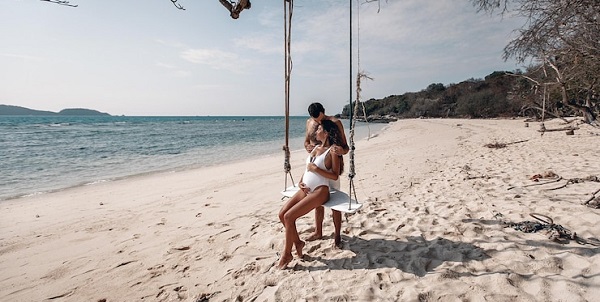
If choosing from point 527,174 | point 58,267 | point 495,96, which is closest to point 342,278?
point 58,267

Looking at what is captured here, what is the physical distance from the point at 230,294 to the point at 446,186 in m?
5.40

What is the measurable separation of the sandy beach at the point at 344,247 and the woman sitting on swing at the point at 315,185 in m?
0.33

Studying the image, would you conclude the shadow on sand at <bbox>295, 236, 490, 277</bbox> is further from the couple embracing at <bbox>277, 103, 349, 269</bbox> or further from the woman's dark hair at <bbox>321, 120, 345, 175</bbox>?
the woman's dark hair at <bbox>321, 120, 345, 175</bbox>

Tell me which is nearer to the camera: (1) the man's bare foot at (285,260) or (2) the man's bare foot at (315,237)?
(1) the man's bare foot at (285,260)

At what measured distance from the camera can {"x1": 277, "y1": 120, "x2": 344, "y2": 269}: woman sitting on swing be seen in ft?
10.8

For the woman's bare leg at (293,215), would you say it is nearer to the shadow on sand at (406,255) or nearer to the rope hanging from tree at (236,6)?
the shadow on sand at (406,255)

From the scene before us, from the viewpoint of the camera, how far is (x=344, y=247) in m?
3.72

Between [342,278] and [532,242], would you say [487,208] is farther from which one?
[342,278]

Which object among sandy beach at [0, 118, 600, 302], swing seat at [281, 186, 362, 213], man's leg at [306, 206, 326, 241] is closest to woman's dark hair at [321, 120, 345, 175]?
swing seat at [281, 186, 362, 213]

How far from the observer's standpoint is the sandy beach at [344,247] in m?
2.81

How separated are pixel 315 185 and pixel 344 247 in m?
0.99

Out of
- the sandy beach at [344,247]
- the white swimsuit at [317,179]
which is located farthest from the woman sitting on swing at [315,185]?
Answer: the sandy beach at [344,247]

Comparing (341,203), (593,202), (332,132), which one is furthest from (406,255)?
(593,202)

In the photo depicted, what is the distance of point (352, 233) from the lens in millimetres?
4156
